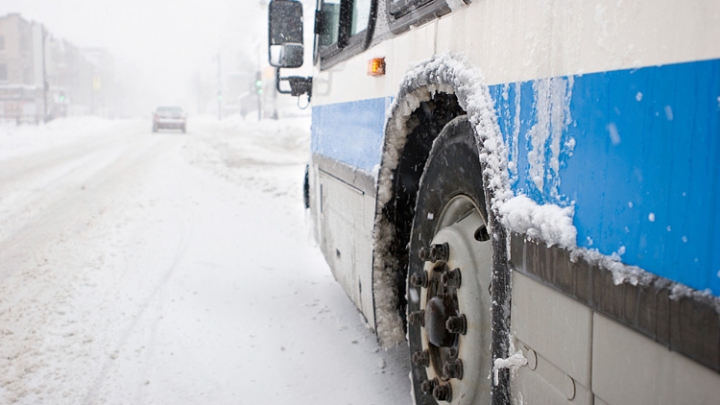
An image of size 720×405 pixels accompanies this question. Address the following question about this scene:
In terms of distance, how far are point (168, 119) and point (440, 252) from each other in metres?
34.5

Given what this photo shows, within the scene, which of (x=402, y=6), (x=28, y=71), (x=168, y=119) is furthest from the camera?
(x=28, y=71)

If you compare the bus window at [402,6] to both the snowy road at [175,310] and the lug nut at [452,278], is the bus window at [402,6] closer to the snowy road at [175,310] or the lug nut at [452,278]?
the lug nut at [452,278]

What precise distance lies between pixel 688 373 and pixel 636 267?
8.0 inches

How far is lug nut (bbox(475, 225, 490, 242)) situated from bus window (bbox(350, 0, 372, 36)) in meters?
1.59

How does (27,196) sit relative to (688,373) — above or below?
below

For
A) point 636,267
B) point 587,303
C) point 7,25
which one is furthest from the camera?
point 7,25

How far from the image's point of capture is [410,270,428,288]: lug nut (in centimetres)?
254

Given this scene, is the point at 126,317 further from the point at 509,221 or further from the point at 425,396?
the point at 509,221

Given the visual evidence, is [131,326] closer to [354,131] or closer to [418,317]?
[354,131]

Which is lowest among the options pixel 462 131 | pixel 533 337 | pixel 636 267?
pixel 533 337

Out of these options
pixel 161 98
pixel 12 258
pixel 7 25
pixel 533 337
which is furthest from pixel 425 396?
pixel 161 98

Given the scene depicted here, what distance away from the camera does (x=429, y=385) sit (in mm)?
Result: 2545

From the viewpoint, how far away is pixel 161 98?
189m

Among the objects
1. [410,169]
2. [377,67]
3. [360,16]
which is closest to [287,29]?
[360,16]
